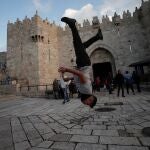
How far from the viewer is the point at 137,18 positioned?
1930cm

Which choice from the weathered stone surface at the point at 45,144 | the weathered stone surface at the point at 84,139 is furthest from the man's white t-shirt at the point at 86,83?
the weathered stone surface at the point at 45,144

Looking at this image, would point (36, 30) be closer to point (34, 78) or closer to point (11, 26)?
point (11, 26)

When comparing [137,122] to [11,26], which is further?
[11,26]

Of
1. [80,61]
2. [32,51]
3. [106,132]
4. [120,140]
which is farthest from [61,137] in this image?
[32,51]

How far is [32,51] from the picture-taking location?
18750 mm

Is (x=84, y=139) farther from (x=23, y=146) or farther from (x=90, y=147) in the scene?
(x=23, y=146)

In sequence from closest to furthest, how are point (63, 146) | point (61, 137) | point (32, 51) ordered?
1. point (63, 146)
2. point (61, 137)
3. point (32, 51)

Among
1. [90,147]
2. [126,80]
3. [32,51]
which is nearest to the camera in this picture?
[90,147]

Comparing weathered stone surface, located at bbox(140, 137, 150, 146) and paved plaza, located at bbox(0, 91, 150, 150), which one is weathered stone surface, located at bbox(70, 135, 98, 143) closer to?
paved plaza, located at bbox(0, 91, 150, 150)

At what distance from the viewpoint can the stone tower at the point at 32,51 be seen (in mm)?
18484

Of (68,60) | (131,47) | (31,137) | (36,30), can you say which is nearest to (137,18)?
(131,47)

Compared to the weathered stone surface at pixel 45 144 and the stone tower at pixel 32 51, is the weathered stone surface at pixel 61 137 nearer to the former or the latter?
the weathered stone surface at pixel 45 144

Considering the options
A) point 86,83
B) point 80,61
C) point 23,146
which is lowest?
point 23,146

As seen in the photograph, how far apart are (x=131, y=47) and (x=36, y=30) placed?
10237 millimetres
